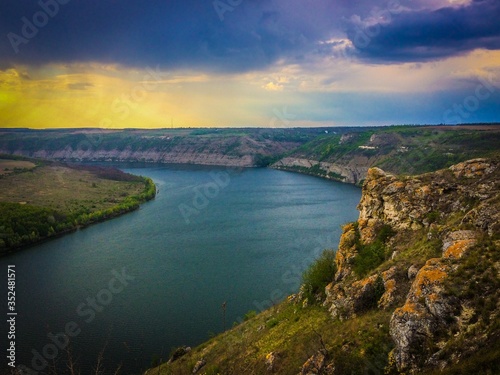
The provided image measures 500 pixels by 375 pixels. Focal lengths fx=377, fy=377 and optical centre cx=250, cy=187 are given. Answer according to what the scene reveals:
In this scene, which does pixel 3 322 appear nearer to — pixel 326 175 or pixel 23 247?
pixel 23 247

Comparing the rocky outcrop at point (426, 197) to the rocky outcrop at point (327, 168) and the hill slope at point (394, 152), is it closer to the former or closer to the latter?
the hill slope at point (394, 152)

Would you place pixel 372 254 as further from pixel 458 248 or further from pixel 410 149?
pixel 410 149

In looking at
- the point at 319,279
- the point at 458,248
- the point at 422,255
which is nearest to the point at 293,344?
the point at 319,279

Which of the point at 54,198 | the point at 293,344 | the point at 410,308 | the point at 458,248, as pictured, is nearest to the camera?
the point at 410,308

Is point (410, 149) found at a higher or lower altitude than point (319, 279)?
higher

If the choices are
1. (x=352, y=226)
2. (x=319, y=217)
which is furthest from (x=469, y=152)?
(x=352, y=226)

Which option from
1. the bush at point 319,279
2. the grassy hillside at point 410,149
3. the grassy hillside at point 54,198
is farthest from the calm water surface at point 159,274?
the grassy hillside at point 410,149
